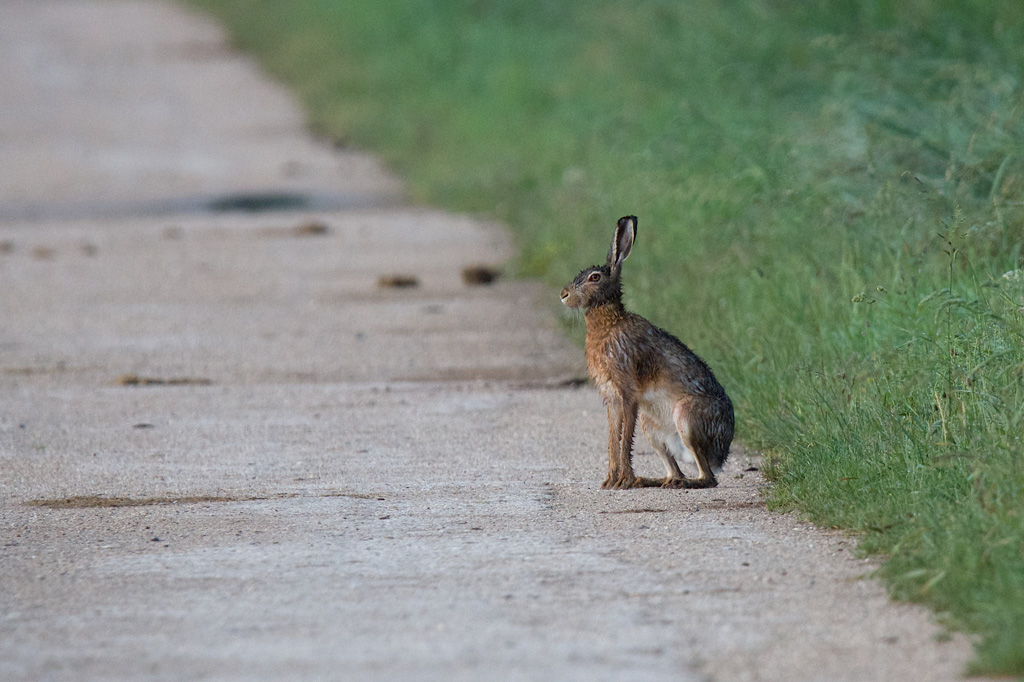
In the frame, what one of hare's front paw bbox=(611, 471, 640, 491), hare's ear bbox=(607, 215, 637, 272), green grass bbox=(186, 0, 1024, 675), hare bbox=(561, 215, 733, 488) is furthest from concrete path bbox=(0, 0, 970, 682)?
hare's ear bbox=(607, 215, 637, 272)

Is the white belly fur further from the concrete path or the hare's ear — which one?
the hare's ear

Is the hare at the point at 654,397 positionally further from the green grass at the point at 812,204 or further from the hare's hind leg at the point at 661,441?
the green grass at the point at 812,204

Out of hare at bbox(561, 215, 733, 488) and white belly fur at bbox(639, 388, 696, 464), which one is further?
white belly fur at bbox(639, 388, 696, 464)

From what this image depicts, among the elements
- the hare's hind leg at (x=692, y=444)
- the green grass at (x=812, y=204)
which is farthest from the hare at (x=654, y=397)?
the green grass at (x=812, y=204)

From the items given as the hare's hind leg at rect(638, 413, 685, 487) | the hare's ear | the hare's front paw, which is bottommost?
the hare's front paw

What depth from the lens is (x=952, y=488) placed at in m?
5.29

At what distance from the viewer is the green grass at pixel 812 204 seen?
539 cm

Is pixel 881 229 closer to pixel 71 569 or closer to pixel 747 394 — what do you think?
pixel 747 394

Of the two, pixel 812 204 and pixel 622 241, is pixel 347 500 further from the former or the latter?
pixel 812 204

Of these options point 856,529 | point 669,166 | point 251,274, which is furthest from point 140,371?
point 856,529

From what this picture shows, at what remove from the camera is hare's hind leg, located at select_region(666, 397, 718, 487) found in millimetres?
6082

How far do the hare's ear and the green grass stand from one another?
34.6 inches

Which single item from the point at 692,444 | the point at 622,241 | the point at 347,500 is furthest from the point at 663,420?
the point at 347,500

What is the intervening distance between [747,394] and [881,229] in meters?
1.75
